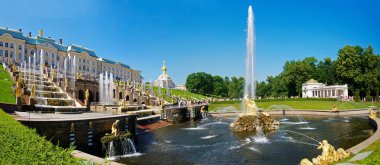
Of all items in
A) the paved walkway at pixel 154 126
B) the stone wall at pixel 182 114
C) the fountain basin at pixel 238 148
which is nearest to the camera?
the fountain basin at pixel 238 148

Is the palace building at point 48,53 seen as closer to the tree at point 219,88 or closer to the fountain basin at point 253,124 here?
the tree at point 219,88

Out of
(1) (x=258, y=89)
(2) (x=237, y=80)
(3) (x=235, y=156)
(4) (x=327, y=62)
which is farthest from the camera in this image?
(2) (x=237, y=80)

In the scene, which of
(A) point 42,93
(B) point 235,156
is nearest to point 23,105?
(A) point 42,93

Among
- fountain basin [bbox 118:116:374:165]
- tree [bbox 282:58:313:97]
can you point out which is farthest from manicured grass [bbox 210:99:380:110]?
fountain basin [bbox 118:116:374:165]

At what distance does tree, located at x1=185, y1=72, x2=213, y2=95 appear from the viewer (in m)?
126

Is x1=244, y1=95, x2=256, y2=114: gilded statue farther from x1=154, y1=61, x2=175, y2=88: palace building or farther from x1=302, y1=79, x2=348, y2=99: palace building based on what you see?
x1=154, y1=61, x2=175, y2=88: palace building

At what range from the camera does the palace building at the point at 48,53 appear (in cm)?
7088

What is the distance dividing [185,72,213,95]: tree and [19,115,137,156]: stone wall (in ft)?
339

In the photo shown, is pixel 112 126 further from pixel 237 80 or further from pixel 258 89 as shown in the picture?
pixel 237 80

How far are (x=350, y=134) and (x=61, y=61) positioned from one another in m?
83.3

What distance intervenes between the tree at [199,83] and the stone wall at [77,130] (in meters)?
103

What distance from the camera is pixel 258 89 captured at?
119 m

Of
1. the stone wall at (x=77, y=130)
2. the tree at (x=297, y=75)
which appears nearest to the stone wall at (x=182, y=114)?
the stone wall at (x=77, y=130)

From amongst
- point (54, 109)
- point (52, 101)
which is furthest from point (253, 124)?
point (52, 101)
